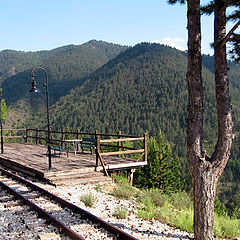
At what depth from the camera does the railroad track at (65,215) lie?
5.18 m

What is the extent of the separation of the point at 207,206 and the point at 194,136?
1.30m

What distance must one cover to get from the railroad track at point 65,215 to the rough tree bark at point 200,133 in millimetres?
1587

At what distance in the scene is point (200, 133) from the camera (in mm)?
5711

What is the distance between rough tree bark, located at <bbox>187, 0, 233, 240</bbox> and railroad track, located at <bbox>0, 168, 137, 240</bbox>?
159 centimetres

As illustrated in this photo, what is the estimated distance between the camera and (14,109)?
165 m

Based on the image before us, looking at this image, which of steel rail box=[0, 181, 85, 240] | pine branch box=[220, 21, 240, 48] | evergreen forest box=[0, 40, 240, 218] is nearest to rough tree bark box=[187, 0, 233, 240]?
pine branch box=[220, 21, 240, 48]

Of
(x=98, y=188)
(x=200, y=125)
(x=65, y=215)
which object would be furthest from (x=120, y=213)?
(x=98, y=188)

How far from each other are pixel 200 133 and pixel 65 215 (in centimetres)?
322

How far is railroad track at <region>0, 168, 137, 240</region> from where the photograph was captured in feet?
17.0

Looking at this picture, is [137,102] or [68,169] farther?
[137,102]

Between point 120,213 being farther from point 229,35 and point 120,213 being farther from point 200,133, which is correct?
point 229,35

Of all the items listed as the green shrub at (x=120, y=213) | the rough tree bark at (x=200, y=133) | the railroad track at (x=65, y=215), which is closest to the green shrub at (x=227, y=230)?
the rough tree bark at (x=200, y=133)

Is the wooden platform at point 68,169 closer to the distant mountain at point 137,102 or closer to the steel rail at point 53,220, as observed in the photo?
the steel rail at point 53,220

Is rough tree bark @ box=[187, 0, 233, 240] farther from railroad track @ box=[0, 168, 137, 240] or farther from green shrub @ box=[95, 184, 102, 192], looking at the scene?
green shrub @ box=[95, 184, 102, 192]
